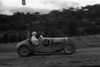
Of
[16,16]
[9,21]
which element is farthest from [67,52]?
[16,16]

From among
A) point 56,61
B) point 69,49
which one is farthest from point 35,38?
point 56,61

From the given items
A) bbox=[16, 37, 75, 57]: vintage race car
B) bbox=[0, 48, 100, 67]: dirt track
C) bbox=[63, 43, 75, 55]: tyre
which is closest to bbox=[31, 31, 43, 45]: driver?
bbox=[16, 37, 75, 57]: vintage race car

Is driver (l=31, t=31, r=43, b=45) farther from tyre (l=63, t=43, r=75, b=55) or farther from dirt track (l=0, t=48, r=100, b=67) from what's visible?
tyre (l=63, t=43, r=75, b=55)

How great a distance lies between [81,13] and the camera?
305ft

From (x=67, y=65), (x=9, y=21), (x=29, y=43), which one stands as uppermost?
(x=9, y=21)

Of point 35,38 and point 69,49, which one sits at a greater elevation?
point 35,38

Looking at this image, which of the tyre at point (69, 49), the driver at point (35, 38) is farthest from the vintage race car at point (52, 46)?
the driver at point (35, 38)

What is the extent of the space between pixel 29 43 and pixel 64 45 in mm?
2130

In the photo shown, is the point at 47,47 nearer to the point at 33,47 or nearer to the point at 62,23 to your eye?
the point at 33,47

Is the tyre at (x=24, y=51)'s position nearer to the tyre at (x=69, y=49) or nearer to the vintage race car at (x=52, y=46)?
the vintage race car at (x=52, y=46)

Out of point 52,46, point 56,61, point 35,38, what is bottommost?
point 56,61

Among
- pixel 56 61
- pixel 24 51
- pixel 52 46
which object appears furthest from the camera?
pixel 24 51

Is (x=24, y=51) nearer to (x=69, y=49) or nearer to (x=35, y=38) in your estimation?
(x=35, y=38)

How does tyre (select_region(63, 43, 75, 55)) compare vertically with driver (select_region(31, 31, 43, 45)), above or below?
below
